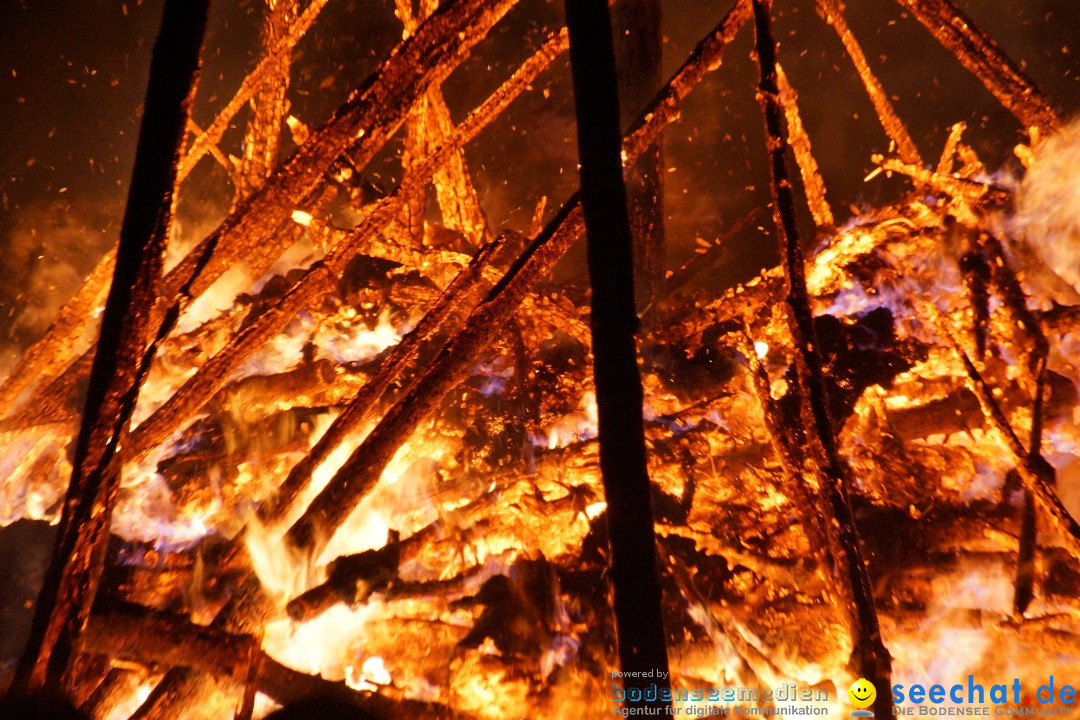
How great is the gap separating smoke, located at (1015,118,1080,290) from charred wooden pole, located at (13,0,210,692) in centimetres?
502

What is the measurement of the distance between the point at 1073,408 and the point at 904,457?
0.99 meters

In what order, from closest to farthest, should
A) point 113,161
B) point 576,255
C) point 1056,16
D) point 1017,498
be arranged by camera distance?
point 1017,498
point 1056,16
point 113,161
point 576,255

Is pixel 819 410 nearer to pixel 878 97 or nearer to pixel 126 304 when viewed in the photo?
pixel 126 304

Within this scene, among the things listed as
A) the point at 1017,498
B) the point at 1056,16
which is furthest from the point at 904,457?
the point at 1056,16

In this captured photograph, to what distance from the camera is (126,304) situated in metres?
1.80

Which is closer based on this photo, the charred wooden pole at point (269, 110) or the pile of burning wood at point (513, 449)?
the pile of burning wood at point (513, 449)

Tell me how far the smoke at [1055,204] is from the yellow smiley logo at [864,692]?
3380mm

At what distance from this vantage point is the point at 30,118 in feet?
19.5

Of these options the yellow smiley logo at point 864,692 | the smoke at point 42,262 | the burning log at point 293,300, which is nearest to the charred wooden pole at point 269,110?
the burning log at point 293,300

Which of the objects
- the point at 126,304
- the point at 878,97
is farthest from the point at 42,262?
the point at 878,97

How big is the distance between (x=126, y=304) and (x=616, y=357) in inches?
64.8

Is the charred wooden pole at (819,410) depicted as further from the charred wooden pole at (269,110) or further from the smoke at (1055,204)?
the charred wooden pole at (269,110)

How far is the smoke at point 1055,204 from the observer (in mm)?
3645

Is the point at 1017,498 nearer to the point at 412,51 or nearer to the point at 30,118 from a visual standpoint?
the point at 412,51
